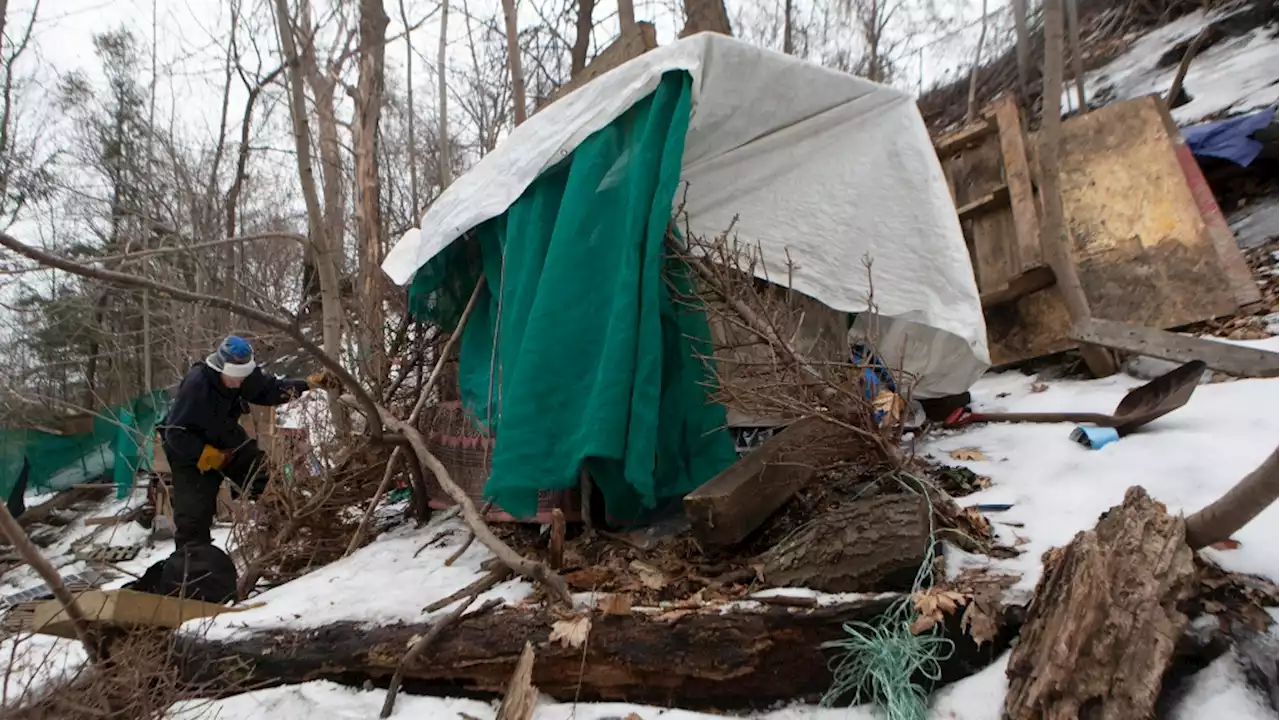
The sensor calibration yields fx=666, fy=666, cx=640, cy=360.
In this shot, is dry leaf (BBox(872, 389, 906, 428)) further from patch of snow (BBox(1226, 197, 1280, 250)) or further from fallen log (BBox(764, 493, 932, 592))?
patch of snow (BBox(1226, 197, 1280, 250))

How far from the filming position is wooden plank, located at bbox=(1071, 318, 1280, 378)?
334 cm

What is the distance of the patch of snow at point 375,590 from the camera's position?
269 cm

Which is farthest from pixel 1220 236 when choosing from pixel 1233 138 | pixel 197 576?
pixel 197 576

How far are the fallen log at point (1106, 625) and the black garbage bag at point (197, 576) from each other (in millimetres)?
3681

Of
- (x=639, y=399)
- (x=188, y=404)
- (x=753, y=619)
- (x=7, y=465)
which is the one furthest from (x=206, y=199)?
(x=753, y=619)

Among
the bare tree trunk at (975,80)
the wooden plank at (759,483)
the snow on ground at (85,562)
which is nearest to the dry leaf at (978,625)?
the wooden plank at (759,483)

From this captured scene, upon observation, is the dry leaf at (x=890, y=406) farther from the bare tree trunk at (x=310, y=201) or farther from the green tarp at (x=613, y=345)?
the bare tree trunk at (x=310, y=201)

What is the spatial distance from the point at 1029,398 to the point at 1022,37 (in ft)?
23.7

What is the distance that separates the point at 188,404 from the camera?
13.5 ft

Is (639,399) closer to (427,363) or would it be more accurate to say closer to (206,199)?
(427,363)

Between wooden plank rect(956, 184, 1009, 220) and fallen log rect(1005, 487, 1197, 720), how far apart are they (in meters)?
4.03

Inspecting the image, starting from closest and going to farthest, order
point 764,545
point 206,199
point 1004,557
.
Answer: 1. point 1004,557
2. point 764,545
3. point 206,199

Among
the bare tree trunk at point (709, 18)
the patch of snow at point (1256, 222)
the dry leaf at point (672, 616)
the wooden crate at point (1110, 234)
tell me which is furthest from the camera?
the patch of snow at point (1256, 222)

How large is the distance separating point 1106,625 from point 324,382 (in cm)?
423
